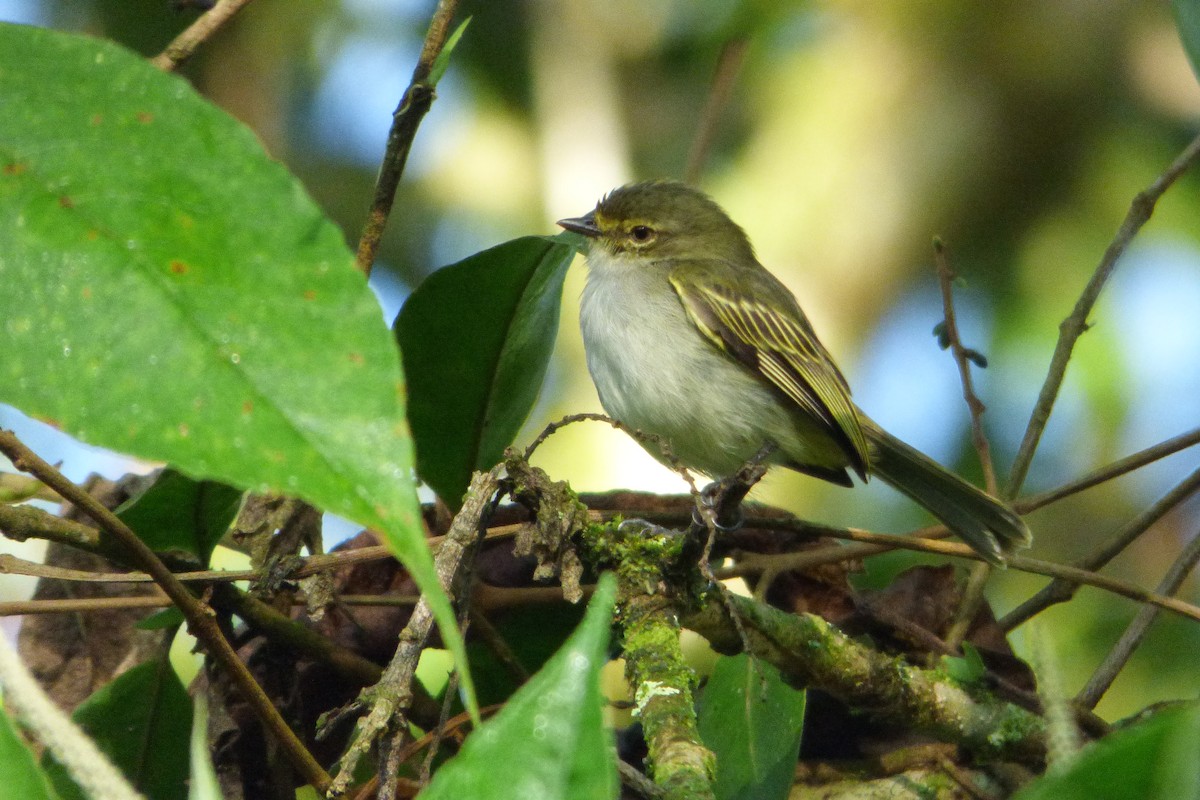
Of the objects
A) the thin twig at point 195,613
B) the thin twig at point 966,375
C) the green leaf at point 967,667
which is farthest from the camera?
the thin twig at point 966,375

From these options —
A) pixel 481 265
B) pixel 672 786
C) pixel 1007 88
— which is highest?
pixel 1007 88

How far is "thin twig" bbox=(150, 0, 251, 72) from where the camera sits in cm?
181

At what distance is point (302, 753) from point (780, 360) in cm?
260

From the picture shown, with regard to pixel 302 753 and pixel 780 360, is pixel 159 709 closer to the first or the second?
pixel 302 753

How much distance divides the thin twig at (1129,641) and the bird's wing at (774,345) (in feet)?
4.75

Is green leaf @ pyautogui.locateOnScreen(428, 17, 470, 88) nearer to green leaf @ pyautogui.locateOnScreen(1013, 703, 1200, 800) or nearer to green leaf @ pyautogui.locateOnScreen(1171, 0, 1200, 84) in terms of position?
green leaf @ pyautogui.locateOnScreen(1171, 0, 1200, 84)

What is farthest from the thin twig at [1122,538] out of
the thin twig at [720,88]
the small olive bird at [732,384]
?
the thin twig at [720,88]

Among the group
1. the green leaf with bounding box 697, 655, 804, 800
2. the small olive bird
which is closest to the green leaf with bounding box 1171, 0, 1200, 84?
the green leaf with bounding box 697, 655, 804, 800

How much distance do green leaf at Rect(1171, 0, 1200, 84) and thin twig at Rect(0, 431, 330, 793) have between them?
1363 mm

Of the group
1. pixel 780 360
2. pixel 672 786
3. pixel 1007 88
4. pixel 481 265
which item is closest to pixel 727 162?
pixel 1007 88

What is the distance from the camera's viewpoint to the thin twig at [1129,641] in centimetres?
233

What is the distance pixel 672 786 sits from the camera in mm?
1404

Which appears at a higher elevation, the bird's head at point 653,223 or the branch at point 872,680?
the bird's head at point 653,223

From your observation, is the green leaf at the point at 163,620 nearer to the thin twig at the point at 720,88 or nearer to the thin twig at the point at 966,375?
the thin twig at the point at 966,375
